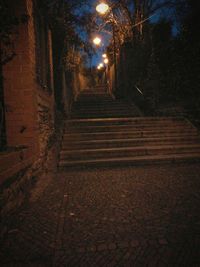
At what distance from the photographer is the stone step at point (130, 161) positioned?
23.4ft

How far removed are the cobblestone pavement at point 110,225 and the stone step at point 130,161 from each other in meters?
1.42

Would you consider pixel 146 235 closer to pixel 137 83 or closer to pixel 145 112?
pixel 145 112

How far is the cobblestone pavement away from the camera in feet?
8.99

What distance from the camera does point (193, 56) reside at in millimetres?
12508

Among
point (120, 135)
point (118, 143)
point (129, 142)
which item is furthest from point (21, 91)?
point (120, 135)

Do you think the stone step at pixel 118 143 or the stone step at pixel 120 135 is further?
the stone step at pixel 120 135

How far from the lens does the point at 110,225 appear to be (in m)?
3.49

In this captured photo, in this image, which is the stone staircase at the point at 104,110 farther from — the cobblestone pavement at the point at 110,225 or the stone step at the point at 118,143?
the cobblestone pavement at the point at 110,225

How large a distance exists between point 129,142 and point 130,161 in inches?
50.2

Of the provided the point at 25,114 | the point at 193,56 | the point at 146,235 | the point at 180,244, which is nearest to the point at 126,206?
the point at 146,235

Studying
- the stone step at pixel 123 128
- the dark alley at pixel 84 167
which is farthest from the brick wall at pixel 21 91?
the stone step at pixel 123 128

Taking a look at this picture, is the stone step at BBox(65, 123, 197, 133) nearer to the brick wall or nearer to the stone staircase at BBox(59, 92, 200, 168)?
the stone staircase at BBox(59, 92, 200, 168)

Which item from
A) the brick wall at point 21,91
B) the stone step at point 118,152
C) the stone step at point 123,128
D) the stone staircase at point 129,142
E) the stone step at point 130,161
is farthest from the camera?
the stone step at point 123,128

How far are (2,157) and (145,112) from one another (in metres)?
10.4
